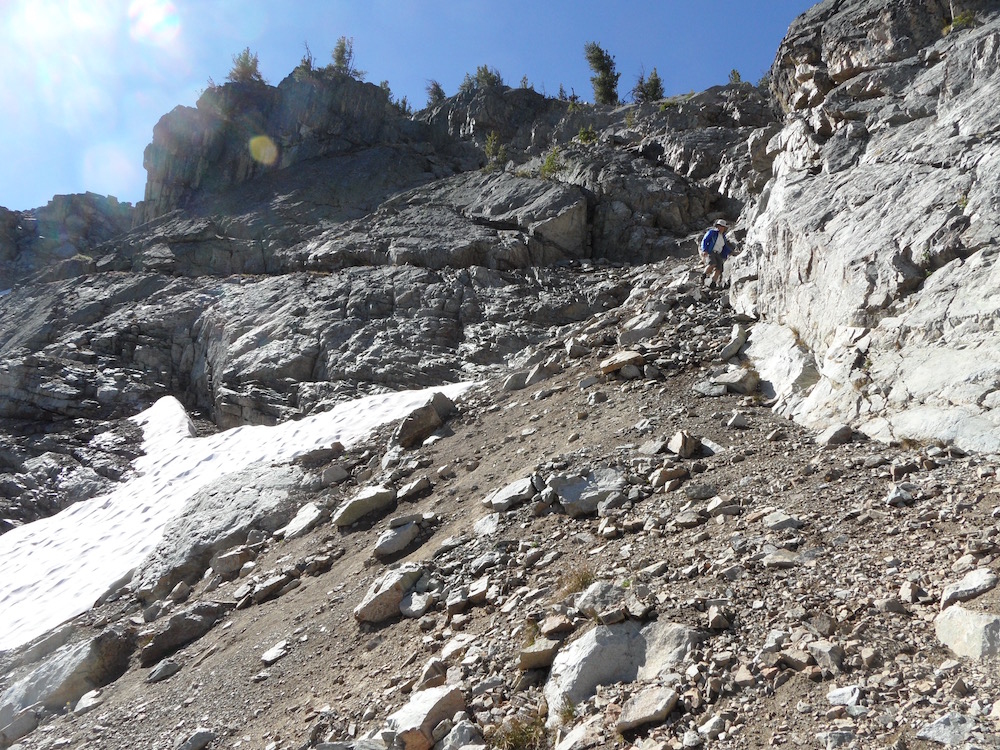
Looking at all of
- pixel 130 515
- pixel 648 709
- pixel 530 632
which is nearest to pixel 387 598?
pixel 530 632

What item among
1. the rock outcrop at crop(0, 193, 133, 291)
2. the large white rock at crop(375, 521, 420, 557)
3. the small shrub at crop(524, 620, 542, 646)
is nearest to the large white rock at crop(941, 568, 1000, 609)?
the small shrub at crop(524, 620, 542, 646)

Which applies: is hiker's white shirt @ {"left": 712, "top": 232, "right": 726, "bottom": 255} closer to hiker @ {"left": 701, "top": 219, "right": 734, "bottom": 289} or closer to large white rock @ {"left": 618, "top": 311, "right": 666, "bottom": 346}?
hiker @ {"left": 701, "top": 219, "right": 734, "bottom": 289}

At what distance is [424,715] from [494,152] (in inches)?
1190

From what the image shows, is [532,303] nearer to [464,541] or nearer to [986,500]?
[464,541]

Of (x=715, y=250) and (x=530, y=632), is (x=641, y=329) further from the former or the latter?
(x=530, y=632)

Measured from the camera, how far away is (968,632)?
154 inches

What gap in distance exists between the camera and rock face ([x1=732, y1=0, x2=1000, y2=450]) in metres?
6.97

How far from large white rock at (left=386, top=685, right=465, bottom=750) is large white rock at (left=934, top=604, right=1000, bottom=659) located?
3.38m

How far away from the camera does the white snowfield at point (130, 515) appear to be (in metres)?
12.3

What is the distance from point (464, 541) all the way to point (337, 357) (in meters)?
11.2

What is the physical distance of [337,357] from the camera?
18125 millimetres

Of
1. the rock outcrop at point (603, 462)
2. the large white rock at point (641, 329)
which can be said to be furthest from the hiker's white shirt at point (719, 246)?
the large white rock at point (641, 329)

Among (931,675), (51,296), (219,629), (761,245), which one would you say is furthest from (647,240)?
(51,296)

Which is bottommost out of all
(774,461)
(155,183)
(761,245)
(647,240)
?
(774,461)
